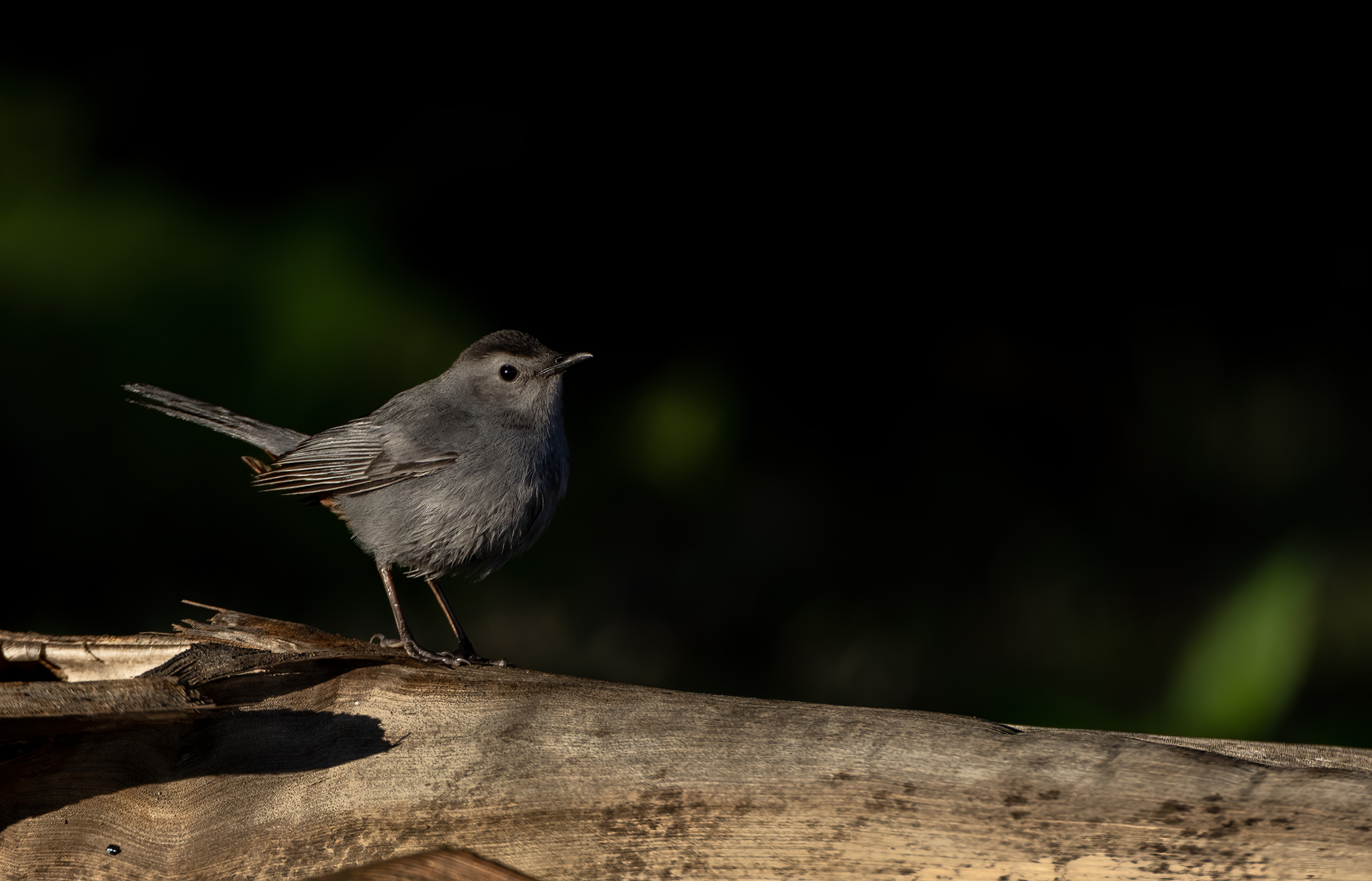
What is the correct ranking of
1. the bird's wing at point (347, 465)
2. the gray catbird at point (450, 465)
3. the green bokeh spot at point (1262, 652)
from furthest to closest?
the green bokeh spot at point (1262, 652), the bird's wing at point (347, 465), the gray catbird at point (450, 465)

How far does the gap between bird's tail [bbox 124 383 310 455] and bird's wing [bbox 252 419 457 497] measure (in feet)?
0.63

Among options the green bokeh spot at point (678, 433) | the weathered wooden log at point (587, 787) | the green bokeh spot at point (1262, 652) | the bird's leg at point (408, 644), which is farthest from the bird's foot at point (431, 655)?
the green bokeh spot at point (1262, 652)

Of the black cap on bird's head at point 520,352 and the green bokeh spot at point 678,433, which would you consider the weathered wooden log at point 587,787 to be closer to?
the black cap on bird's head at point 520,352

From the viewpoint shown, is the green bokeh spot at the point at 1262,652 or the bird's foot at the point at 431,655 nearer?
the bird's foot at the point at 431,655

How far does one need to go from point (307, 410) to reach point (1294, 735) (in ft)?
11.8

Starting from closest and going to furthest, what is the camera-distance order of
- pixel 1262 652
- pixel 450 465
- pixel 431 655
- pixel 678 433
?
1. pixel 431 655
2. pixel 450 465
3. pixel 1262 652
4. pixel 678 433

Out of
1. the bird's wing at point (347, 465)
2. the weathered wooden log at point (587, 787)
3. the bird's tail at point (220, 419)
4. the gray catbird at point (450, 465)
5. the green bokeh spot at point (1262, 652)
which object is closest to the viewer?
the weathered wooden log at point (587, 787)

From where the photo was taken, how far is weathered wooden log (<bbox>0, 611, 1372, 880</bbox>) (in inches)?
48.3

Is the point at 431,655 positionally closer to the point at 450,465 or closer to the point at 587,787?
the point at 450,465

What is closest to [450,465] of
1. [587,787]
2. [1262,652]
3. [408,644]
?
[408,644]

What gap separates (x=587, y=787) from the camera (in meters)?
1.39

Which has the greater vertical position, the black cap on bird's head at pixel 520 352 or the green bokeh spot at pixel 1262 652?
the black cap on bird's head at pixel 520 352

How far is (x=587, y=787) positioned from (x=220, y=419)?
181cm

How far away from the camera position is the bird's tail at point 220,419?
8.72 feet
